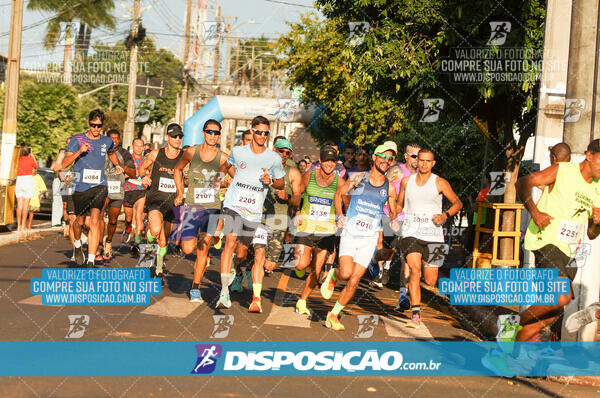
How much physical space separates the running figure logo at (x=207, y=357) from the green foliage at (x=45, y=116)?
42898mm

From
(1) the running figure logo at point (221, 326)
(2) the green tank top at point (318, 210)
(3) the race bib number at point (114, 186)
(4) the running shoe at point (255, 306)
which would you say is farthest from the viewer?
(3) the race bib number at point (114, 186)

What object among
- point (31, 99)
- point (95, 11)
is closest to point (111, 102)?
point (95, 11)

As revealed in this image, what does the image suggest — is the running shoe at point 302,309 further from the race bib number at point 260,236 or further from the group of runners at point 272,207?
the race bib number at point 260,236

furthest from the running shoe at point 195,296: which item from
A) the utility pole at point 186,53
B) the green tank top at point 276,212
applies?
the utility pole at point 186,53

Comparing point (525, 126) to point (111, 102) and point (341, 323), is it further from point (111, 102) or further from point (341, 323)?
point (111, 102)

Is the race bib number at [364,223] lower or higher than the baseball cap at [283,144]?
lower

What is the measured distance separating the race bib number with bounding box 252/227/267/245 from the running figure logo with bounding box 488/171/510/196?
17.4 feet

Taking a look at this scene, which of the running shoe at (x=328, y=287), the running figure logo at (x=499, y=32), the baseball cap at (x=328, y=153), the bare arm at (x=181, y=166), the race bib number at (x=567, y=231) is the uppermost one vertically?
the running figure logo at (x=499, y=32)

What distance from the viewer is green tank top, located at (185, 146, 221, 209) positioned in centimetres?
992

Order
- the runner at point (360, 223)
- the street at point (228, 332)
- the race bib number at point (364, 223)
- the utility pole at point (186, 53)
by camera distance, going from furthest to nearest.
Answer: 1. the utility pole at point (186, 53)
2. the race bib number at point (364, 223)
3. the runner at point (360, 223)
4. the street at point (228, 332)

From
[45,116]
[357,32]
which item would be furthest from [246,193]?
[45,116]

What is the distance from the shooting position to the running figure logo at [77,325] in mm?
7299

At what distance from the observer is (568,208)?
6.82 m

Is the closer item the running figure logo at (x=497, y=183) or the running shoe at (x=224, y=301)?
the running shoe at (x=224, y=301)
